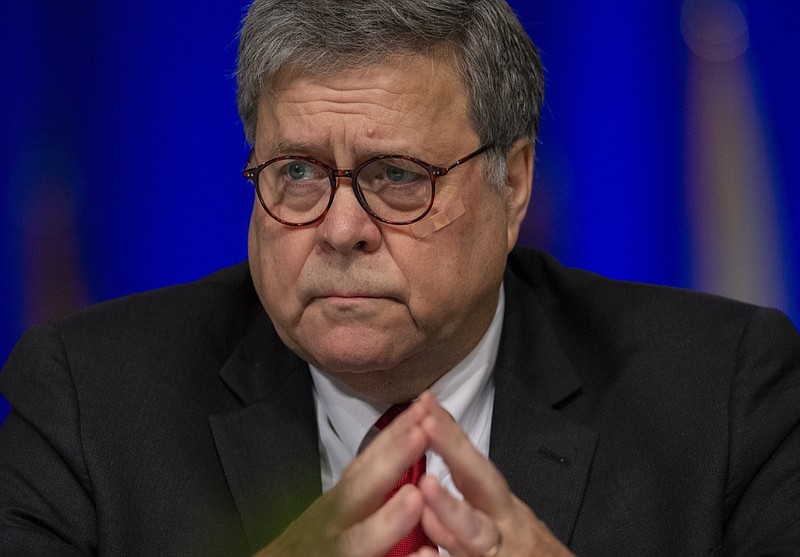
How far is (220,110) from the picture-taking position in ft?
10.7

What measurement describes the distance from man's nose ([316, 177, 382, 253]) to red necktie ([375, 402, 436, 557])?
1.29 feet

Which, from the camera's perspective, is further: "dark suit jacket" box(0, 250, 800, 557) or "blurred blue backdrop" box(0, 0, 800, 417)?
"blurred blue backdrop" box(0, 0, 800, 417)

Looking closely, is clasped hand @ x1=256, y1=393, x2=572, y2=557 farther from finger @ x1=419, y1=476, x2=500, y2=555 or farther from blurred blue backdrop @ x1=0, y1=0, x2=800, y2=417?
blurred blue backdrop @ x1=0, y1=0, x2=800, y2=417

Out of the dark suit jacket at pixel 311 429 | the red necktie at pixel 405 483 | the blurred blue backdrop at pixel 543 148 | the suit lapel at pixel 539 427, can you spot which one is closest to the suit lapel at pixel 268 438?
the dark suit jacket at pixel 311 429

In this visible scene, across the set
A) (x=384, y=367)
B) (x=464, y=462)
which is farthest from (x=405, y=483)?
(x=464, y=462)

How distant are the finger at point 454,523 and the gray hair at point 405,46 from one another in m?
0.77

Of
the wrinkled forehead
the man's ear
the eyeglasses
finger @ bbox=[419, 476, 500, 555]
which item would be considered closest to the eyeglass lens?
the eyeglasses

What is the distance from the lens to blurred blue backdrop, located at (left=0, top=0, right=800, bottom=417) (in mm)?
3217

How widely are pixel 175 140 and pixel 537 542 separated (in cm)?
180

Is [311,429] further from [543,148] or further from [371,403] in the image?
[543,148]

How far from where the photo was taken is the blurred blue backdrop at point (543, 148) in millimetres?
3217

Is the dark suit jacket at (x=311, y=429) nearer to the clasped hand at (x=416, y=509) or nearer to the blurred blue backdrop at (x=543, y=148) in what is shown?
the clasped hand at (x=416, y=509)

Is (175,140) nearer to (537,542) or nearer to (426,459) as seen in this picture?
(426,459)

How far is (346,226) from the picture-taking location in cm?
211
